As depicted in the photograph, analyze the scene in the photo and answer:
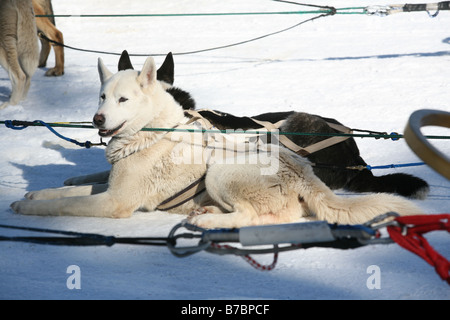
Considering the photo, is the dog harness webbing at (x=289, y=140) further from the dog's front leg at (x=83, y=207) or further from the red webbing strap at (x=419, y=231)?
the red webbing strap at (x=419, y=231)

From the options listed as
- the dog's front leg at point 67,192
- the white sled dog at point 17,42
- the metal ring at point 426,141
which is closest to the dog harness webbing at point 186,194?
the dog's front leg at point 67,192

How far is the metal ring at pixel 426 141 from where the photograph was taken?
1648mm

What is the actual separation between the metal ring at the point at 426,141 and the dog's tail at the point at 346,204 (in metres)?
0.64

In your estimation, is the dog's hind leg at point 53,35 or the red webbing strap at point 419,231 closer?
the red webbing strap at point 419,231

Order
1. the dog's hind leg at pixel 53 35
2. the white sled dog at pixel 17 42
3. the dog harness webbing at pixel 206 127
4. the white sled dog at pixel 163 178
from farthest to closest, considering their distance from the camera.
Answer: the dog's hind leg at pixel 53 35
the white sled dog at pixel 17 42
the dog harness webbing at pixel 206 127
the white sled dog at pixel 163 178

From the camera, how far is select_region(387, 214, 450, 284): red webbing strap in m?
1.56

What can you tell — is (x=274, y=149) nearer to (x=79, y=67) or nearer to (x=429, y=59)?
(x=429, y=59)

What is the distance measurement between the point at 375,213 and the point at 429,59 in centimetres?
487

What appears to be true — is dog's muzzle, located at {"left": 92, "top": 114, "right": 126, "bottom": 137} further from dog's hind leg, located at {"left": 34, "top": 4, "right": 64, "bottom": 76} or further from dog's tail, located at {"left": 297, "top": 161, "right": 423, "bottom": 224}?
dog's hind leg, located at {"left": 34, "top": 4, "right": 64, "bottom": 76}

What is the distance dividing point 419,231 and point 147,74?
77.6 inches

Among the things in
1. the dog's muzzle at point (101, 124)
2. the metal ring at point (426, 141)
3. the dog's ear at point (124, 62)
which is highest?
the dog's ear at point (124, 62)

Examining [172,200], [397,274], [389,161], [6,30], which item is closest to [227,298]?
[397,274]

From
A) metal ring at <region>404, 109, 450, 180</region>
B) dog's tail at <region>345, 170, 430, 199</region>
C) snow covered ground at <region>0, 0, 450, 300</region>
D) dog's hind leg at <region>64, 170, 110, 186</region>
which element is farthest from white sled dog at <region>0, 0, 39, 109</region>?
metal ring at <region>404, 109, 450, 180</region>

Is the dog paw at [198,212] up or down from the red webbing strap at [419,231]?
down
